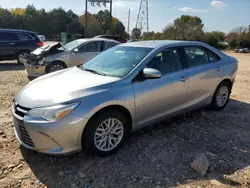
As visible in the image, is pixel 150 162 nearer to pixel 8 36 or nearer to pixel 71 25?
pixel 8 36

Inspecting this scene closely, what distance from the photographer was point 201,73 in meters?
4.57

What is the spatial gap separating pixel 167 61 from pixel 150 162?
1.71 metres

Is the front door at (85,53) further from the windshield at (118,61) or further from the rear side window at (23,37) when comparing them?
the rear side window at (23,37)

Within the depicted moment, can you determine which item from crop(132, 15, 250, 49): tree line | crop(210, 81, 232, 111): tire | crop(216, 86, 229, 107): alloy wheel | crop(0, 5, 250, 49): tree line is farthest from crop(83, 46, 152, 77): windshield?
crop(0, 5, 250, 49): tree line

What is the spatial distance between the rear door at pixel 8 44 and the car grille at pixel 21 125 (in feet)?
32.1

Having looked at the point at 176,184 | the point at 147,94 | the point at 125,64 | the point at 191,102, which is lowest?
the point at 176,184

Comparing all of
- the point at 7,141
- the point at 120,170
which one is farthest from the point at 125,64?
the point at 7,141

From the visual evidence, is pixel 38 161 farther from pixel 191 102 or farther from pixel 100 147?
pixel 191 102

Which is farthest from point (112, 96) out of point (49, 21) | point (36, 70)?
point (49, 21)

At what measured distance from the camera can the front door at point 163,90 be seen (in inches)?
143

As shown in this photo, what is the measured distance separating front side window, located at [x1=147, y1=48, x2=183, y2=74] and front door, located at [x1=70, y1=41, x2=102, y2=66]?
4.62 m

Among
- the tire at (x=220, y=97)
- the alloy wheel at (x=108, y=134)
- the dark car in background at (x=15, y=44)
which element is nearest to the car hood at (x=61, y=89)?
the alloy wheel at (x=108, y=134)

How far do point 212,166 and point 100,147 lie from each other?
149cm

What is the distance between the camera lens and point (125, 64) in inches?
153
